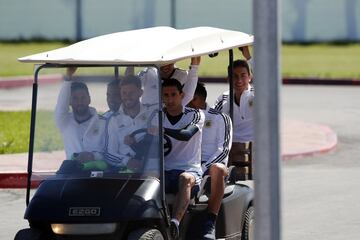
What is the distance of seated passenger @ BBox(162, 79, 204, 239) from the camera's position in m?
8.02

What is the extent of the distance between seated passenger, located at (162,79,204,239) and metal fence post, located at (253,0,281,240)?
3.12 metres

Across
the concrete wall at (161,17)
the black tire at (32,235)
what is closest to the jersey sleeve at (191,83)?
the black tire at (32,235)

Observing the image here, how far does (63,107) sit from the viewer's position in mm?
8172

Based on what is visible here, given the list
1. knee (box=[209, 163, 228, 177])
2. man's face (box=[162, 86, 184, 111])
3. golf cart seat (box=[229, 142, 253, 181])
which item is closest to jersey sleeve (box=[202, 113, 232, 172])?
knee (box=[209, 163, 228, 177])

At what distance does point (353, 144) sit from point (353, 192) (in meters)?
4.26

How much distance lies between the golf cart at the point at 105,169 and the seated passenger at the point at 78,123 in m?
0.03

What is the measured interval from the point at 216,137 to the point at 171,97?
571 millimetres

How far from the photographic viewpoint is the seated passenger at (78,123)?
8078 millimetres

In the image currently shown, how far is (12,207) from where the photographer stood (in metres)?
11.8

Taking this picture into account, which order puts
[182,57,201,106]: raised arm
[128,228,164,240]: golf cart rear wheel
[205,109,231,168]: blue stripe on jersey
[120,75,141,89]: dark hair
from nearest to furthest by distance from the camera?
[128,228,164,240]: golf cart rear wheel
[120,75,141,89]: dark hair
[205,109,231,168]: blue stripe on jersey
[182,57,201,106]: raised arm

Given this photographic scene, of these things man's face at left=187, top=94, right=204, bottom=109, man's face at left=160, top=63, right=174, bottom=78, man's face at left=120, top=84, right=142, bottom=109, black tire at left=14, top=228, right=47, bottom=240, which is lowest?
black tire at left=14, top=228, right=47, bottom=240

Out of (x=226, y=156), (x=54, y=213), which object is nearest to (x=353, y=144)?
(x=226, y=156)

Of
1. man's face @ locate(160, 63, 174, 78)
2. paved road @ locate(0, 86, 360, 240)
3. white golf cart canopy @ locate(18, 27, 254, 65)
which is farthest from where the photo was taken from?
paved road @ locate(0, 86, 360, 240)

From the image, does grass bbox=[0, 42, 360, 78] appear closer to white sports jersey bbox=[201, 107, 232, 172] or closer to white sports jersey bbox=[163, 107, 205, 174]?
white sports jersey bbox=[201, 107, 232, 172]
